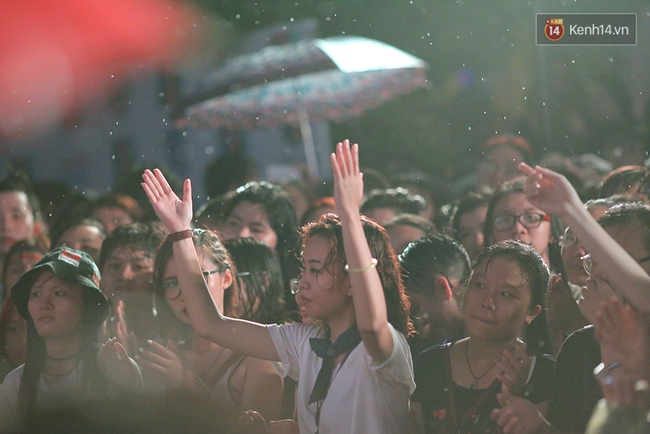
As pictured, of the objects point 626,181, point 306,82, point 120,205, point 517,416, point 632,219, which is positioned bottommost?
point 517,416

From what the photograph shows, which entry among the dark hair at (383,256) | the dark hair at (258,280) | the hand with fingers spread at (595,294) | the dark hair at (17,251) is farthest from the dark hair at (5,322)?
the hand with fingers spread at (595,294)

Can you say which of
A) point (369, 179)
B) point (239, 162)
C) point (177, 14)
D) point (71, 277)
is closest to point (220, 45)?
point (177, 14)

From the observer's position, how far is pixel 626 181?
345cm

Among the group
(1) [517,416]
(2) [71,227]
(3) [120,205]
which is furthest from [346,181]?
(3) [120,205]

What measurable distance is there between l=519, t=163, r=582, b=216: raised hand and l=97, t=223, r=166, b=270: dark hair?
5.94 ft

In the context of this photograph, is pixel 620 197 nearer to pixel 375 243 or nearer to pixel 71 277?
pixel 375 243

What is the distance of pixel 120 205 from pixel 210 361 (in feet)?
6.71

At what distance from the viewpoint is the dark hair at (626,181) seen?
3410 millimetres

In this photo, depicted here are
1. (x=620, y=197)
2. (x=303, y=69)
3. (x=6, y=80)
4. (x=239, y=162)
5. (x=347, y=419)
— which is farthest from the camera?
(x=6, y=80)

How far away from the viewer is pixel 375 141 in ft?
32.7

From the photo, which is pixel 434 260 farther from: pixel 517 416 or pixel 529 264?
pixel 517 416

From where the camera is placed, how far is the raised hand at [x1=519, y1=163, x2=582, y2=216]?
2242 mm

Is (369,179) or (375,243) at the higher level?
(369,179)

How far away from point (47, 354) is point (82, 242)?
1.16 m
